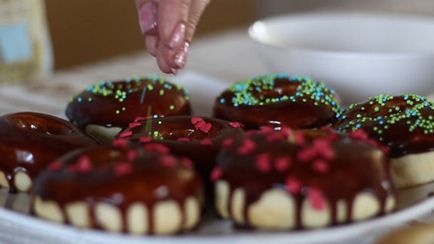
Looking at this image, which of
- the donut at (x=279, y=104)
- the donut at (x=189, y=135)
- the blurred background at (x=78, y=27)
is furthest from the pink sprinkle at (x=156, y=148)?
the blurred background at (x=78, y=27)

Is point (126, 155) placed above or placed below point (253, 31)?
below

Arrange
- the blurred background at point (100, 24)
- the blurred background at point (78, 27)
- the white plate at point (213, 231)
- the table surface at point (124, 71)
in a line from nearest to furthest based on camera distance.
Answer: the white plate at point (213, 231)
the table surface at point (124, 71)
the blurred background at point (78, 27)
the blurred background at point (100, 24)

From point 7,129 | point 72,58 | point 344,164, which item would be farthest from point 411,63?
point 72,58

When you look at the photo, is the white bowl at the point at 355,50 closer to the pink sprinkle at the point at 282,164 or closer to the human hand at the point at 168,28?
the human hand at the point at 168,28

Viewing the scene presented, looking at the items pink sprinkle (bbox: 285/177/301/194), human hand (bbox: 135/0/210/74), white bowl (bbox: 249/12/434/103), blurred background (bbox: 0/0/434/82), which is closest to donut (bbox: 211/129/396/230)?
pink sprinkle (bbox: 285/177/301/194)

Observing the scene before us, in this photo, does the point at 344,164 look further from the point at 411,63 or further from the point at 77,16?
the point at 77,16
